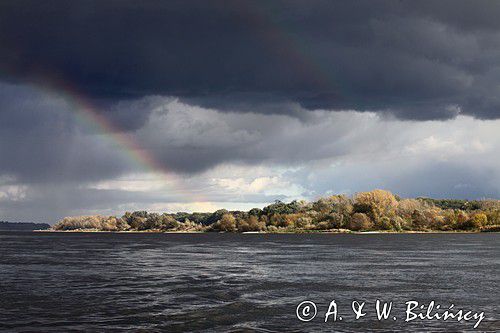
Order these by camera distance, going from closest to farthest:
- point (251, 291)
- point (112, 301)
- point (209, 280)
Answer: point (112, 301) → point (251, 291) → point (209, 280)

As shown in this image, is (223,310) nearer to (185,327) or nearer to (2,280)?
(185,327)

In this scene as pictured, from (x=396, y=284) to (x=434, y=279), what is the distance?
8032 mm

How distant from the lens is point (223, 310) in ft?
145

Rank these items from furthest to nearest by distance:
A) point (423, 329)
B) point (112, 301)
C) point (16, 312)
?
point (112, 301) < point (16, 312) < point (423, 329)

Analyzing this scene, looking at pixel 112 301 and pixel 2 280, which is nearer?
pixel 112 301

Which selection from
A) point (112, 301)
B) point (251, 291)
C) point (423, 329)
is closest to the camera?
point (423, 329)

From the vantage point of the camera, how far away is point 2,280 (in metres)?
67.3

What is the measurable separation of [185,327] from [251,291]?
19503 mm

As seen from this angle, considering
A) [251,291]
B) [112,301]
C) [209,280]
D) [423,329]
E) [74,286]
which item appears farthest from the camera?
[209,280]

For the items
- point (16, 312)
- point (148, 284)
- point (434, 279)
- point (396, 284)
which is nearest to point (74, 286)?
point (148, 284)

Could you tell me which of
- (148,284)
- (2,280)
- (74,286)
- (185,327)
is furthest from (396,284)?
(2,280)

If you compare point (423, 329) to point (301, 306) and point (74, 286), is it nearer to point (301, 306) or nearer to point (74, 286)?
point (301, 306)

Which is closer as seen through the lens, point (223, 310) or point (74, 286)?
point (223, 310)

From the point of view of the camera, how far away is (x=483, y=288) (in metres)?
57.7
